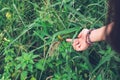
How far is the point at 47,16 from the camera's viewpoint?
227 centimetres

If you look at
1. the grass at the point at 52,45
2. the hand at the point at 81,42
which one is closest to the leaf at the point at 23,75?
the grass at the point at 52,45

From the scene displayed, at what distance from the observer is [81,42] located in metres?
2.00

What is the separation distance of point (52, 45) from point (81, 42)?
0.24m

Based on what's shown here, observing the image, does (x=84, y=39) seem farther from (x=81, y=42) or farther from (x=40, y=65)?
(x=40, y=65)

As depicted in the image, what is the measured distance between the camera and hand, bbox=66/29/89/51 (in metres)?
1.97

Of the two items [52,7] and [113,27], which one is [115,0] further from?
[52,7]

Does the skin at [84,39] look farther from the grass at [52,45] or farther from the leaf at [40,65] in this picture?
the leaf at [40,65]

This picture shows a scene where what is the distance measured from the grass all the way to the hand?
7cm

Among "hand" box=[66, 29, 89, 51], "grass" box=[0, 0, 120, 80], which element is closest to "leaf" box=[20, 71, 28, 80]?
"grass" box=[0, 0, 120, 80]

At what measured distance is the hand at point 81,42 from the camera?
1972 millimetres

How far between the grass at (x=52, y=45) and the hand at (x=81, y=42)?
68mm

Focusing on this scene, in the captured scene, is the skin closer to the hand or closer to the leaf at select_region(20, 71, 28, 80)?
the hand

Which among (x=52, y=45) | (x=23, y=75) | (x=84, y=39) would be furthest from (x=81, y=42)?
(x=23, y=75)

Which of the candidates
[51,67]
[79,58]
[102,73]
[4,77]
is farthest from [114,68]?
[4,77]
